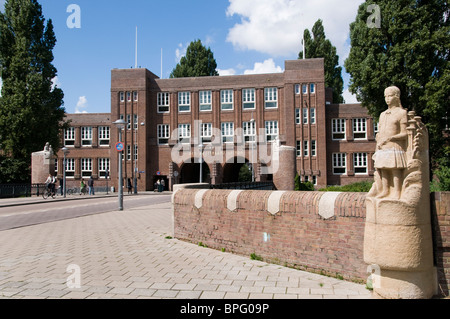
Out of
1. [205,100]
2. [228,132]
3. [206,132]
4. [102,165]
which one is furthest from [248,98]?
[102,165]

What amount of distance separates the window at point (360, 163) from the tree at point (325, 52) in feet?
40.7

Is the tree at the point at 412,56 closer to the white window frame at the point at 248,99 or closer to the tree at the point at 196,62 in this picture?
the white window frame at the point at 248,99

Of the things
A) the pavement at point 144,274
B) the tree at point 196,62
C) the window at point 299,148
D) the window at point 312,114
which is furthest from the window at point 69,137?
the pavement at point 144,274

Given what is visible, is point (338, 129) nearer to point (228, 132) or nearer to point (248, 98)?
point (248, 98)

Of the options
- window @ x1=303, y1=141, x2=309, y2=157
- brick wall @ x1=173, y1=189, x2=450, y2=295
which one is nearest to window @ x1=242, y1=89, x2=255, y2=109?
window @ x1=303, y1=141, x2=309, y2=157

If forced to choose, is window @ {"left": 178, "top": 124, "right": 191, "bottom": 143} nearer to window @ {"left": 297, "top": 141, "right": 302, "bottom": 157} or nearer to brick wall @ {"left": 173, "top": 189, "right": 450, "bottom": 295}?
window @ {"left": 297, "top": 141, "right": 302, "bottom": 157}

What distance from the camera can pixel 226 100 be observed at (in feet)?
142

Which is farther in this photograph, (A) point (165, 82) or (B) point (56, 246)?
(A) point (165, 82)

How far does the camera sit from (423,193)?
4.36 m

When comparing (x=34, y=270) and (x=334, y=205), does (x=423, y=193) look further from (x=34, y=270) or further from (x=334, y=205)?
(x=34, y=270)

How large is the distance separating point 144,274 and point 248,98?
38.7 m

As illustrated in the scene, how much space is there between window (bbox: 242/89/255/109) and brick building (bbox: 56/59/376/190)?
0.38ft
